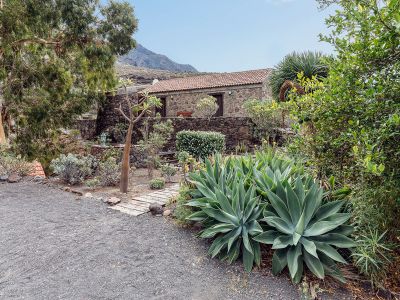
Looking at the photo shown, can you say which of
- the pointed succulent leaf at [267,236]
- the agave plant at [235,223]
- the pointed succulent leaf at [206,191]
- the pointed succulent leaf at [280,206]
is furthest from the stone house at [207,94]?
the pointed succulent leaf at [267,236]

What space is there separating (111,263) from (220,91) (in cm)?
1831

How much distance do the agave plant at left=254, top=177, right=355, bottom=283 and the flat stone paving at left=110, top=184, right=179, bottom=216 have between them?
8.80 feet

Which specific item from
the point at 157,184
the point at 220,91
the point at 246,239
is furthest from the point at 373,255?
the point at 220,91

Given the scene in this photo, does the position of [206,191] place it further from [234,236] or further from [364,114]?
[364,114]

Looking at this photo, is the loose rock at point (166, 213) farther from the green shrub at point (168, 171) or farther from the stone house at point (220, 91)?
the stone house at point (220, 91)

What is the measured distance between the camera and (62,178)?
7.66m

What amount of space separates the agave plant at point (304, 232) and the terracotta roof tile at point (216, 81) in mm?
16932

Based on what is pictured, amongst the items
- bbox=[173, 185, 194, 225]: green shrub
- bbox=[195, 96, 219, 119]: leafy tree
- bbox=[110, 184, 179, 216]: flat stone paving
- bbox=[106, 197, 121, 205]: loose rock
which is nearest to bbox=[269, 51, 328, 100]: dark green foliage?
bbox=[195, 96, 219, 119]: leafy tree

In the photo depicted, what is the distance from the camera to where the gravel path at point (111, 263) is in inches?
120

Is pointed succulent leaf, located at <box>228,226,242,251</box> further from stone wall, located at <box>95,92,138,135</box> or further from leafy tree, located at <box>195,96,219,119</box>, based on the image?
leafy tree, located at <box>195,96,219,119</box>

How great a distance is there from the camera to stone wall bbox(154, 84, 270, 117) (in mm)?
19766

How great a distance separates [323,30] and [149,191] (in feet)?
16.1

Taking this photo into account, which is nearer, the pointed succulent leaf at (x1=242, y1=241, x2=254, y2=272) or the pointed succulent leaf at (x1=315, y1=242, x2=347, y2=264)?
the pointed succulent leaf at (x1=315, y1=242, x2=347, y2=264)

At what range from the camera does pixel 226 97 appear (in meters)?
20.9
